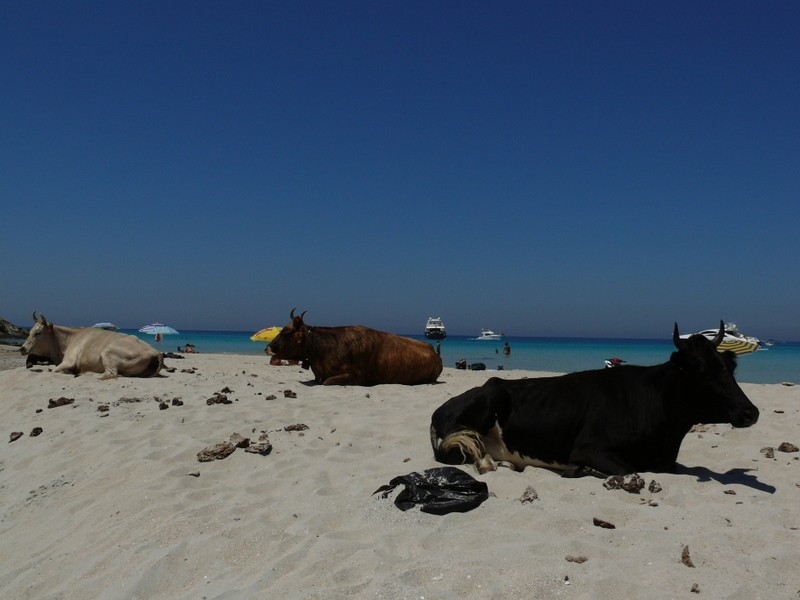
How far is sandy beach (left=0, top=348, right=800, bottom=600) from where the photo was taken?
3.09 metres

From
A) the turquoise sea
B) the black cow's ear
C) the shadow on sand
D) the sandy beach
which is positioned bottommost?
the turquoise sea

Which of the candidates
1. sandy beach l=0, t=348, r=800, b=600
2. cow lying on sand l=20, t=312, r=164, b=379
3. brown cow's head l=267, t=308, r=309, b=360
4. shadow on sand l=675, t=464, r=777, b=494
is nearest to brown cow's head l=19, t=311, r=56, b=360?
cow lying on sand l=20, t=312, r=164, b=379

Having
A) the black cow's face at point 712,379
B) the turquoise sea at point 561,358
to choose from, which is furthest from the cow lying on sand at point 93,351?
the turquoise sea at point 561,358

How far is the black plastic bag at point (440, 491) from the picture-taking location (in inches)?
159

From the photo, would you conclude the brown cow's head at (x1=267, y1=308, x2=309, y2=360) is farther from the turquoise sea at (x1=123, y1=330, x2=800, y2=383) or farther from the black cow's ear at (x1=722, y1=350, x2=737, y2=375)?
the turquoise sea at (x1=123, y1=330, x2=800, y2=383)

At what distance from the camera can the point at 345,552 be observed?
11.4 ft

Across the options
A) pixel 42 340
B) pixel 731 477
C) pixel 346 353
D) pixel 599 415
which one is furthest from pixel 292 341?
pixel 731 477

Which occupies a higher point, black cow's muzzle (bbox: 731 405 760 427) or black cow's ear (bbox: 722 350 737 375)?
black cow's ear (bbox: 722 350 737 375)

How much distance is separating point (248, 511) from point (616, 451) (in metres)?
3.07

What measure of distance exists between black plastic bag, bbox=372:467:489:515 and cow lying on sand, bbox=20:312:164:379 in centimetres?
952

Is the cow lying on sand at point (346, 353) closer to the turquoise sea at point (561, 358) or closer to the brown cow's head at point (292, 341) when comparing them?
the brown cow's head at point (292, 341)

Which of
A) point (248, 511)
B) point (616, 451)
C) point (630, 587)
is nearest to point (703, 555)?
point (630, 587)

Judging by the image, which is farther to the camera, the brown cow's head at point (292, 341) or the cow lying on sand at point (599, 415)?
the brown cow's head at point (292, 341)

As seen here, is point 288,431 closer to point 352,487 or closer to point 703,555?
point 352,487
